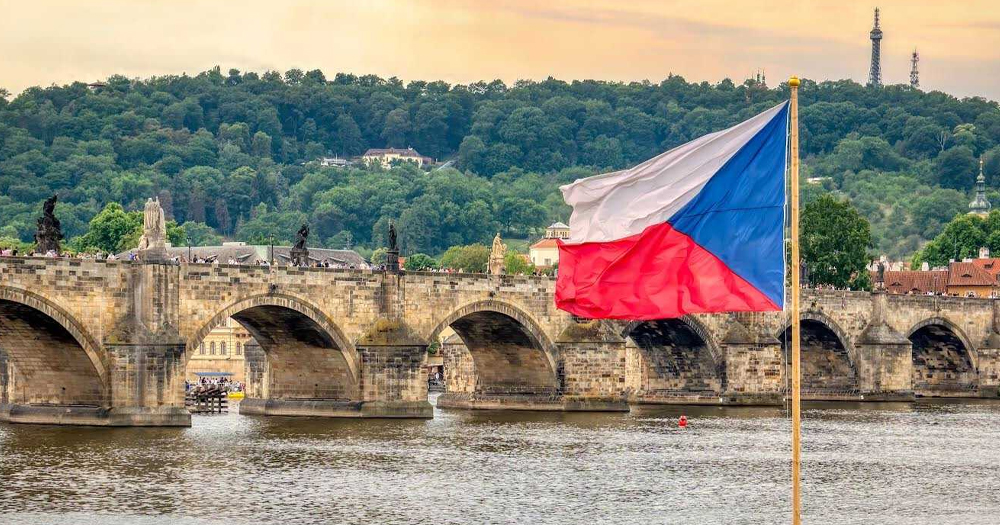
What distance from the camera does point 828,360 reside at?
101 meters

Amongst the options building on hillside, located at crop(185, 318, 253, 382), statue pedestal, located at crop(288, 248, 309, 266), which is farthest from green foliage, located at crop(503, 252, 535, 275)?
statue pedestal, located at crop(288, 248, 309, 266)

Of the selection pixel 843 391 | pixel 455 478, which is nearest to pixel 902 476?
pixel 455 478

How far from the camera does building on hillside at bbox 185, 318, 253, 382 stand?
126 metres

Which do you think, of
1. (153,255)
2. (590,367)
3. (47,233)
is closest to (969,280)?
(590,367)

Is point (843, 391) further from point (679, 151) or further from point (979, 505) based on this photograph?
point (679, 151)

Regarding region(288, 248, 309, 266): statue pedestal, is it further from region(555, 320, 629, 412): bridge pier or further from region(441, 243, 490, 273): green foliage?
region(441, 243, 490, 273): green foliage

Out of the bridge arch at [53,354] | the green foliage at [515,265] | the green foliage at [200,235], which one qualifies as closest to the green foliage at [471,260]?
the green foliage at [515,265]

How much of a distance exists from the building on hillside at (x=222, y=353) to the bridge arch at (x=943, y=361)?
46.3 m

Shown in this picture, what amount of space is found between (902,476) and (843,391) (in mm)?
44973

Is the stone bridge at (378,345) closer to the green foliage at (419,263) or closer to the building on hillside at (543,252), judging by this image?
the green foliage at (419,263)

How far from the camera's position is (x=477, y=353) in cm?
8325

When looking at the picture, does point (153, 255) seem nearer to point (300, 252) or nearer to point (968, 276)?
point (300, 252)

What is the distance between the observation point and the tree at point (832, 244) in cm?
12519

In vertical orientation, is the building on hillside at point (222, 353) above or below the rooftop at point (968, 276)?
below
